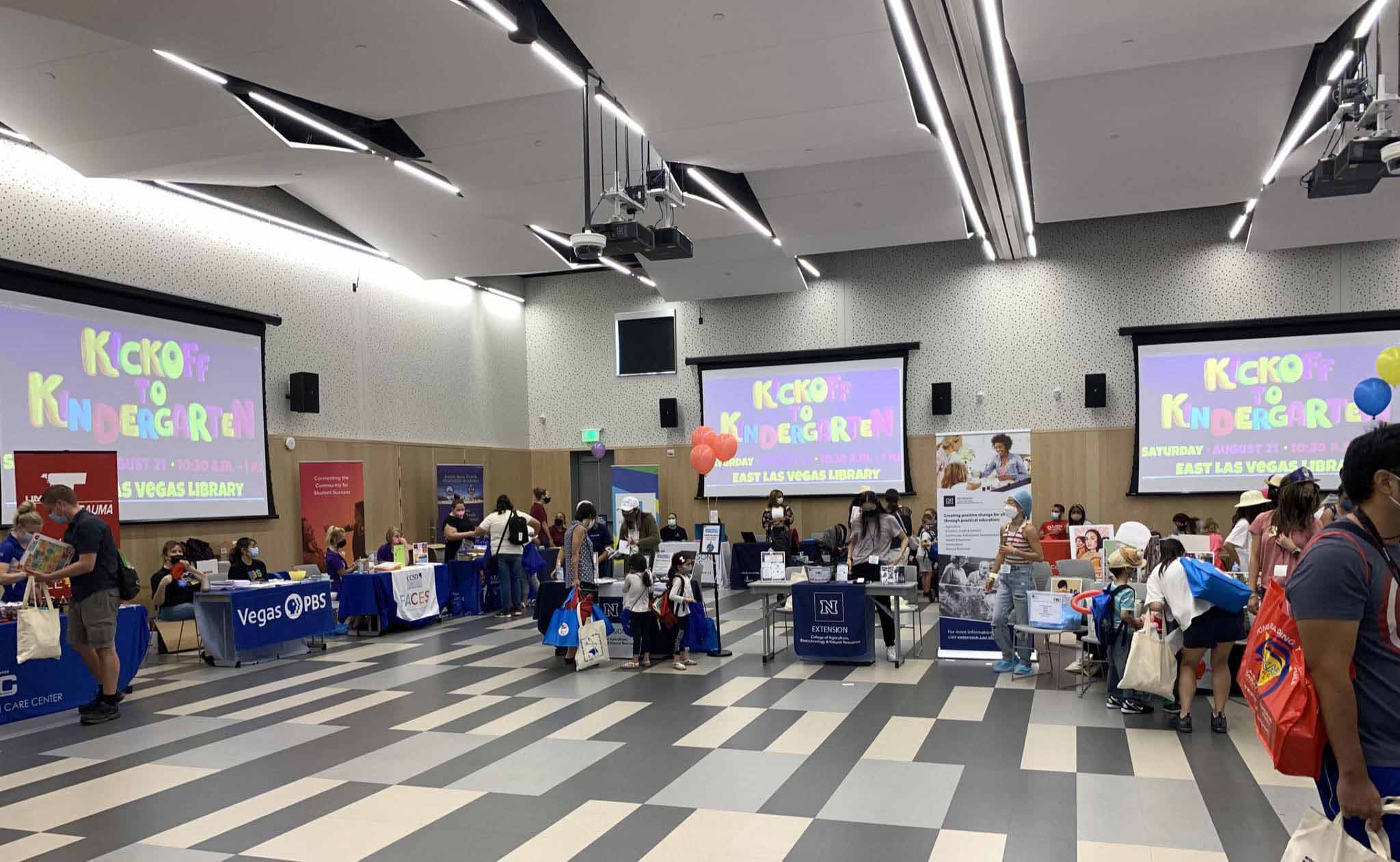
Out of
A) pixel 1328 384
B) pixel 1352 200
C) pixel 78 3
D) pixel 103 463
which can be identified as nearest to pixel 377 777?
pixel 103 463

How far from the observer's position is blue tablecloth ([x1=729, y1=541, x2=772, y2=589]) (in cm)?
1489

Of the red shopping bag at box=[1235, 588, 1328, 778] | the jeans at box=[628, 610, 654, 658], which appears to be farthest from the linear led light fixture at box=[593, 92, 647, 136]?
the red shopping bag at box=[1235, 588, 1328, 778]

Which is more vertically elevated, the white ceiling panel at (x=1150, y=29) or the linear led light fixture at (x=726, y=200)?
the white ceiling panel at (x=1150, y=29)

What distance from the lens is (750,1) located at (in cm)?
662

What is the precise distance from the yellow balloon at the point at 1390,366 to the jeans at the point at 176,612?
12778 millimetres

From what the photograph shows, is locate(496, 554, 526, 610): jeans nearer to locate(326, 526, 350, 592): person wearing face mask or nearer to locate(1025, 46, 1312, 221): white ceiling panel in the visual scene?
locate(326, 526, 350, 592): person wearing face mask

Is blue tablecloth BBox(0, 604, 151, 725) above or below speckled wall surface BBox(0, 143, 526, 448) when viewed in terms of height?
below

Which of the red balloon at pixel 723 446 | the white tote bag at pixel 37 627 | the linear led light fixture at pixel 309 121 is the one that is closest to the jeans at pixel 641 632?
the white tote bag at pixel 37 627

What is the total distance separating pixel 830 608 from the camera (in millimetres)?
8117

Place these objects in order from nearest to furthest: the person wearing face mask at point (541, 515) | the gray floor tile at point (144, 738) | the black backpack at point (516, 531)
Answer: the gray floor tile at point (144, 738) → the black backpack at point (516, 531) → the person wearing face mask at point (541, 515)

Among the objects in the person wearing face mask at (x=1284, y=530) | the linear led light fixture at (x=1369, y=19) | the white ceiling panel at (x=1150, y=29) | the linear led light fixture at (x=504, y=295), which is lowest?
the person wearing face mask at (x=1284, y=530)

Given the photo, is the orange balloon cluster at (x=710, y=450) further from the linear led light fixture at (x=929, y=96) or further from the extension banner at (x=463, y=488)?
the linear led light fixture at (x=929, y=96)

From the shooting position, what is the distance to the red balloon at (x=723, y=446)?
567 inches

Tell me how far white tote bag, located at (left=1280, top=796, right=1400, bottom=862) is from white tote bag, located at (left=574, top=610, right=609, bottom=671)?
21.5 feet
